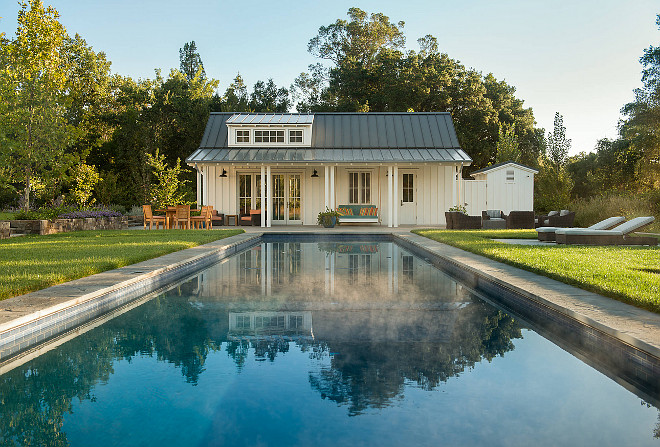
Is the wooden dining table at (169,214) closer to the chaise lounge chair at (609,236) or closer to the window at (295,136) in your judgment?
the window at (295,136)

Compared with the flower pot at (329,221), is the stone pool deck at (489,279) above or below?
below

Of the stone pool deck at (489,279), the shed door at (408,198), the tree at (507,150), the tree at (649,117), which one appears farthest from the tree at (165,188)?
the tree at (649,117)

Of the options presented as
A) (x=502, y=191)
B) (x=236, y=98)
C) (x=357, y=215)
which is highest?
(x=236, y=98)

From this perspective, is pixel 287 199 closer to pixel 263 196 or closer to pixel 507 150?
pixel 263 196

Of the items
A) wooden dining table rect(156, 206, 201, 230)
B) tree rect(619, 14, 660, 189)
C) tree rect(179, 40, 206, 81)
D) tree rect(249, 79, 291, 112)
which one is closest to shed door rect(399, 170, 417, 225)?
wooden dining table rect(156, 206, 201, 230)

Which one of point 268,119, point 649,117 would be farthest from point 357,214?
point 649,117

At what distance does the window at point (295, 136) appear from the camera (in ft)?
64.8

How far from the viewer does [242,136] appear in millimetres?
19688

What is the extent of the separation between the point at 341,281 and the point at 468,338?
3043mm

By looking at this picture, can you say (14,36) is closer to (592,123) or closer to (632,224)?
(632,224)

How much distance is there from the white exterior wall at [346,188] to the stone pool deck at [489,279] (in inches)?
452

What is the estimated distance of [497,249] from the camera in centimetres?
Result: 947

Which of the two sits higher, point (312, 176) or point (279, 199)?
point (312, 176)

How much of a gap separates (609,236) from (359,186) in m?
10.3
